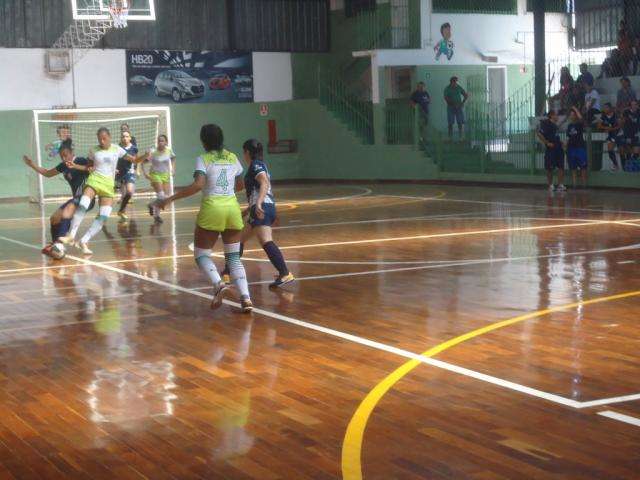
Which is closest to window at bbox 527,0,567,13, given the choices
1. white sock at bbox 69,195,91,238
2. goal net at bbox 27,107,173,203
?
goal net at bbox 27,107,173,203

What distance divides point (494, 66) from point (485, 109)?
3.59 metres

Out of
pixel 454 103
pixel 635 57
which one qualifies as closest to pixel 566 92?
pixel 635 57

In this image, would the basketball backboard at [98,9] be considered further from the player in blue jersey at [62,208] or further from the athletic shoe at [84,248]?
the athletic shoe at [84,248]

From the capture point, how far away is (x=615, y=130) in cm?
2655

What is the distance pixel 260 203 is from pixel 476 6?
86.1 feet

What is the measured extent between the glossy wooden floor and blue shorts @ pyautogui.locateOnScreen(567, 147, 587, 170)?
35.3 ft

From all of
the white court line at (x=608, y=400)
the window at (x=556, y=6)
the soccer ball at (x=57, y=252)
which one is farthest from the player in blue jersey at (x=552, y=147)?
the white court line at (x=608, y=400)

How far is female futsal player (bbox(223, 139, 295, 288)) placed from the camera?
39.0 feet

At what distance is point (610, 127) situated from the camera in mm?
26719

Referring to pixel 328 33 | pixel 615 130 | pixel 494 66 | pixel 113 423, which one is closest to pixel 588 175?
pixel 615 130

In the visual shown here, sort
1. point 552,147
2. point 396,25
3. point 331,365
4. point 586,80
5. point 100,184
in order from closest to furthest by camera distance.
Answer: point 331,365 → point 100,184 → point 552,147 → point 586,80 → point 396,25

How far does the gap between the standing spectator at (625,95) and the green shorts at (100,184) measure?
15523 mm

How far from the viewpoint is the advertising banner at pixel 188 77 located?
34.8 metres

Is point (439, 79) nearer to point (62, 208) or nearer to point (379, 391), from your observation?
point (62, 208)
